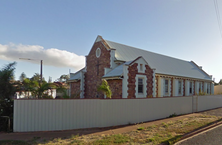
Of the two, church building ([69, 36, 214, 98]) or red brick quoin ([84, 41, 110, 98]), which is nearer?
church building ([69, 36, 214, 98])

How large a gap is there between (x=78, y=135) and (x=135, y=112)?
4.53m

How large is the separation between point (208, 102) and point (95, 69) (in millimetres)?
13193

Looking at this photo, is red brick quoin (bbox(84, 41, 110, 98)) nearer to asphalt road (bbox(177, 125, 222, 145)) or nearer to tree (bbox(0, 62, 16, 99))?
tree (bbox(0, 62, 16, 99))

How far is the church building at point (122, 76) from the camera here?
601 inches

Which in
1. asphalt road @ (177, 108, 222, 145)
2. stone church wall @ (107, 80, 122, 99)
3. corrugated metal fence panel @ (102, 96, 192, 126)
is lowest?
asphalt road @ (177, 108, 222, 145)

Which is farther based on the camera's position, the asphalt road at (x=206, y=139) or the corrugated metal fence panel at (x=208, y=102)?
the corrugated metal fence panel at (x=208, y=102)

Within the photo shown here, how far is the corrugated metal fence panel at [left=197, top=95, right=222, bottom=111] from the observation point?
1815 centimetres

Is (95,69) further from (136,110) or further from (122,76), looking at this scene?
(136,110)

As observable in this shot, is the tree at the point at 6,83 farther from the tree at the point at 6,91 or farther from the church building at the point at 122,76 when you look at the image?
the church building at the point at 122,76

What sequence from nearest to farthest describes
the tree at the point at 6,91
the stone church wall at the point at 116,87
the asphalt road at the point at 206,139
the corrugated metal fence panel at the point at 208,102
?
the asphalt road at the point at 206,139, the tree at the point at 6,91, the stone church wall at the point at 116,87, the corrugated metal fence panel at the point at 208,102

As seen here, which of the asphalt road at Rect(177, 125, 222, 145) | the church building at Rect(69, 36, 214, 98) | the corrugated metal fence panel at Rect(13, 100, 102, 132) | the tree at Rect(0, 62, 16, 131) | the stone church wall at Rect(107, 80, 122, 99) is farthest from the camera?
the church building at Rect(69, 36, 214, 98)

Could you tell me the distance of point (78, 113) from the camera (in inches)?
367

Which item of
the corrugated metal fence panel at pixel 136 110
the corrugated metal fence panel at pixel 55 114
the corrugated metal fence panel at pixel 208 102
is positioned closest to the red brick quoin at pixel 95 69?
the corrugated metal fence panel at pixel 136 110

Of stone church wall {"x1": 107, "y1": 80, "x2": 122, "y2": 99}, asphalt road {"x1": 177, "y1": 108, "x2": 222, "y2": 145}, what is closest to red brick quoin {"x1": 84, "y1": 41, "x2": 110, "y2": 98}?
stone church wall {"x1": 107, "y1": 80, "x2": 122, "y2": 99}
